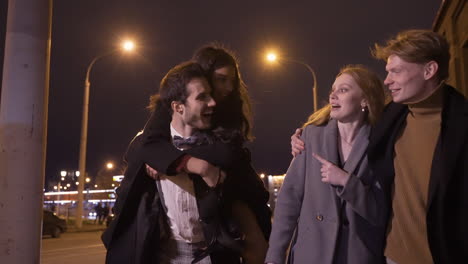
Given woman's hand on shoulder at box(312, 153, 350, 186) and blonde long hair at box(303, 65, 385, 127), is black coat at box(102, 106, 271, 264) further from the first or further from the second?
blonde long hair at box(303, 65, 385, 127)

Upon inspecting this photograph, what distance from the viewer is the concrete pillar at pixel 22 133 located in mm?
3475

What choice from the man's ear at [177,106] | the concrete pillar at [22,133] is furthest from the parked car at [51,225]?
the man's ear at [177,106]

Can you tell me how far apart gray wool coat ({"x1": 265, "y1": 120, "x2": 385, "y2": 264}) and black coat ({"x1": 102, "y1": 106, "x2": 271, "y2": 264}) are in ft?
1.12

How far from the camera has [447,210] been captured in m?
2.51

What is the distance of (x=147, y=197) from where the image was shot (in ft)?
9.59

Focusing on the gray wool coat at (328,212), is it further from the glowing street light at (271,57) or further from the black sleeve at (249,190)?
the glowing street light at (271,57)

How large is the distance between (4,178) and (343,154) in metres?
2.28

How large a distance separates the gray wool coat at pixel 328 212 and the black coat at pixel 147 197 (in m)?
0.34

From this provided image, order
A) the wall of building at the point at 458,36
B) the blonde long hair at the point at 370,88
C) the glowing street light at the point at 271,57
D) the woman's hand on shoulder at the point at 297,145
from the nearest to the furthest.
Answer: the blonde long hair at the point at 370,88 < the woman's hand on shoulder at the point at 297,145 < the wall of building at the point at 458,36 < the glowing street light at the point at 271,57

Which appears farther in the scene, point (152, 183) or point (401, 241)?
point (152, 183)

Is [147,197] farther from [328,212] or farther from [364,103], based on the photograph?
[364,103]

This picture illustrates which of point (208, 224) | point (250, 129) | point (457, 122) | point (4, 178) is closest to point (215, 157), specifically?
point (208, 224)

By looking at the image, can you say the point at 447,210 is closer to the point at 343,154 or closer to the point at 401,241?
the point at 401,241

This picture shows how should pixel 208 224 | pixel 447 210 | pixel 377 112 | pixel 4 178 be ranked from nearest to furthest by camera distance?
pixel 447 210 < pixel 208 224 < pixel 377 112 < pixel 4 178
